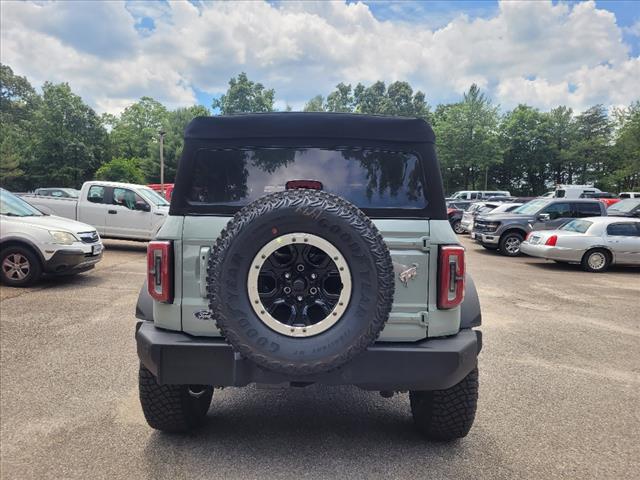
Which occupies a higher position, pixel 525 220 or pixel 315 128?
pixel 315 128

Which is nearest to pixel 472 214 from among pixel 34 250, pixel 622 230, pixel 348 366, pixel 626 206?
pixel 626 206

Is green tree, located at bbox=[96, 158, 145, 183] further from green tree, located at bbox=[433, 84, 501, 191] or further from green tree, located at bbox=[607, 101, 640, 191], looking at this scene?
green tree, located at bbox=[607, 101, 640, 191]

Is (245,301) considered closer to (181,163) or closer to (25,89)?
(181,163)

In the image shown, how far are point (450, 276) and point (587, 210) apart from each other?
48.0 ft

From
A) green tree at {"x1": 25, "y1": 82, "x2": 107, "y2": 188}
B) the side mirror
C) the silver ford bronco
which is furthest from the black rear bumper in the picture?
green tree at {"x1": 25, "y1": 82, "x2": 107, "y2": 188}

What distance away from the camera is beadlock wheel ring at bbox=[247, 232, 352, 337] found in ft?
7.68

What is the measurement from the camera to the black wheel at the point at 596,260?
38.5 feet

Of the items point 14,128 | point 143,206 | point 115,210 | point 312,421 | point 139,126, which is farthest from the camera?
point 139,126

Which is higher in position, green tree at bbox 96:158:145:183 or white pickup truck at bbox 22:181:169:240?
green tree at bbox 96:158:145:183

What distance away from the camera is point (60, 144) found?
49.9m

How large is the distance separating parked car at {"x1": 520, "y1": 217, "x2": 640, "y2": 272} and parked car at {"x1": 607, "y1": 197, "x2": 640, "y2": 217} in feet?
12.7

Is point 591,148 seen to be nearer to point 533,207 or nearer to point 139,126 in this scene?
point 533,207

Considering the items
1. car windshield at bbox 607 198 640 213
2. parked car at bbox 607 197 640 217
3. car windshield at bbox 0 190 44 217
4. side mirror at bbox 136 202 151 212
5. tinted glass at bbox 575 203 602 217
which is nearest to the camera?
car windshield at bbox 0 190 44 217

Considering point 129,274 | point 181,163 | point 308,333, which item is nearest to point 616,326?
point 308,333
